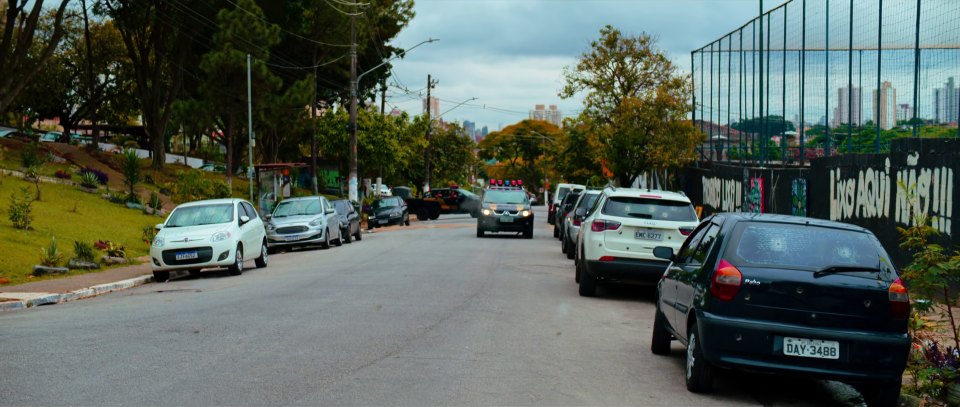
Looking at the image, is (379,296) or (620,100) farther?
Result: (620,100)

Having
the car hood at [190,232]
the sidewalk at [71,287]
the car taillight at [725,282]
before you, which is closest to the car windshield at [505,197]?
the car hood at [190,232]

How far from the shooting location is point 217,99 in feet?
147

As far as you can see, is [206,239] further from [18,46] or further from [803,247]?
[18,46]

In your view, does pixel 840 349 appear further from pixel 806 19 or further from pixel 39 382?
pixel 806 19

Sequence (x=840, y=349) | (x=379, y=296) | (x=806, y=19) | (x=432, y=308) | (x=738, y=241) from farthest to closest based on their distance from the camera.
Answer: (x=806, y=19)
(x=379, y=296)
(x=432, y=308)
(x=738, y=241)
(x=840, y=349)

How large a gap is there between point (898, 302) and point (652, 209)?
304 inches

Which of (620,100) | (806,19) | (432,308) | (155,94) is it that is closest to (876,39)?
(806,19)

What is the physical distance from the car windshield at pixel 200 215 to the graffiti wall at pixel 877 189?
490 inches

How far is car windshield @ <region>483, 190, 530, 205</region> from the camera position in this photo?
3406 cm

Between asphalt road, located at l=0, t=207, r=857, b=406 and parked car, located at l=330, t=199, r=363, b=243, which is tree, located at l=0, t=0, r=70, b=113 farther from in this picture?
asphalt road, located at l=0, t=207, r=857, b=406

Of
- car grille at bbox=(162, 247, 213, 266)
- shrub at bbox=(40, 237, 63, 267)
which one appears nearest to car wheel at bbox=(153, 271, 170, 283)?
car grille at bbox=(162, 247, 213, 266)

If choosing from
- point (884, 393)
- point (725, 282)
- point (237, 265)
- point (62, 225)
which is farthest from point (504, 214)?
point (884, 393)

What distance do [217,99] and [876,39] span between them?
32.7 metres

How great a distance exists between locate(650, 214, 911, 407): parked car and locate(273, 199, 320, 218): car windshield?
22.1 metres
